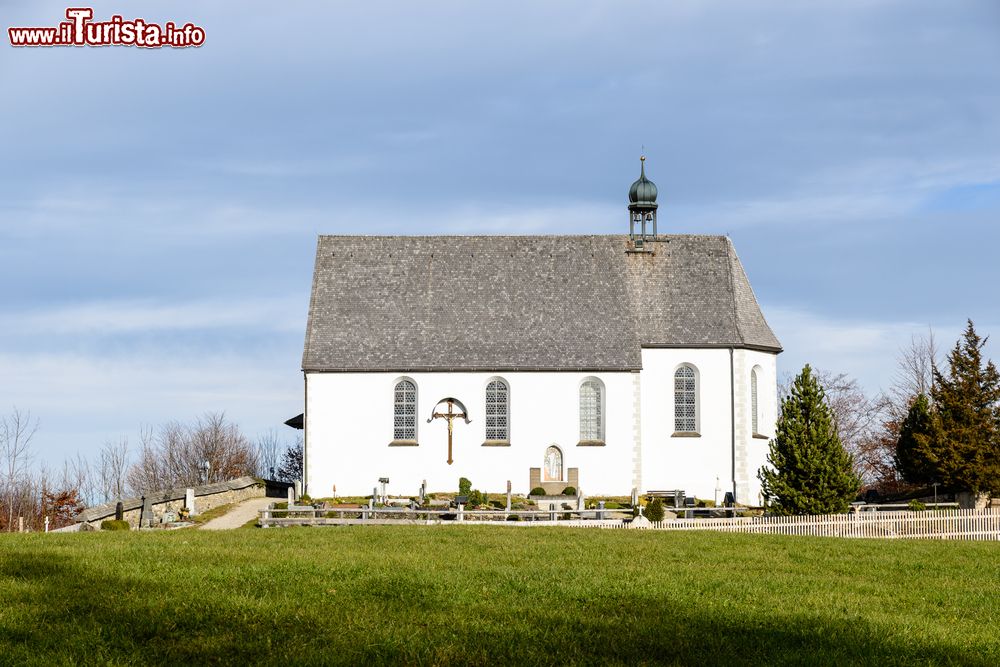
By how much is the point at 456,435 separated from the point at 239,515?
10.5 m

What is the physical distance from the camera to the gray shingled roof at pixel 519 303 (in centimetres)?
4756

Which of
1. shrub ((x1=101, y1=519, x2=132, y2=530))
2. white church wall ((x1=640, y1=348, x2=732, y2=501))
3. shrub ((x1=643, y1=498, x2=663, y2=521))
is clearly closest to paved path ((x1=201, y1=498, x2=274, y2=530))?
shrub ((x1=101, y1=519, x2=132, y2=530))

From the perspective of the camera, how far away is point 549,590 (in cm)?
1495

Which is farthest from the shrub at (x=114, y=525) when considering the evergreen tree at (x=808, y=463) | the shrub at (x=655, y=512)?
the evergreen tree at (x=808, y=463)

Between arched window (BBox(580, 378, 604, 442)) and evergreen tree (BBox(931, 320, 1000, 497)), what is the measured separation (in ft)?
41.9

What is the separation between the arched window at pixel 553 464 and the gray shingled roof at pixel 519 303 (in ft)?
11.2

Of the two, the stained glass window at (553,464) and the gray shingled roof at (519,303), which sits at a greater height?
the gray shingled roof at (519,303)

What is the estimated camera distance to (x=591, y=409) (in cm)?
4747

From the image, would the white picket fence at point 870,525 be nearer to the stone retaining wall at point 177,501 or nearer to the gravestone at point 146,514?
the gravestone at point 146,514

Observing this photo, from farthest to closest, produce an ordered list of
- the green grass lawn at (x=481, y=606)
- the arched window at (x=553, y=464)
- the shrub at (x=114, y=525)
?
the arched window at (x=553, y=464) < the shrub at (x=114, y=525) < the green grass lawn at (x=481, y=606)

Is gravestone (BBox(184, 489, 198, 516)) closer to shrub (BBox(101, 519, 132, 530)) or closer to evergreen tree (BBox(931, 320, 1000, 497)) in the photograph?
shrub (BBox(101, 519, 132, 530))

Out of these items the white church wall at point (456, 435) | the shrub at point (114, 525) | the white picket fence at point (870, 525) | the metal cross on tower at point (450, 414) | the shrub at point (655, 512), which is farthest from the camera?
the metal cross on tower at point (450, 414)

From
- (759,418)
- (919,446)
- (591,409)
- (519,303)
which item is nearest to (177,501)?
(519,303)

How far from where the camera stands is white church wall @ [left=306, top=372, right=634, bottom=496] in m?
46.9
